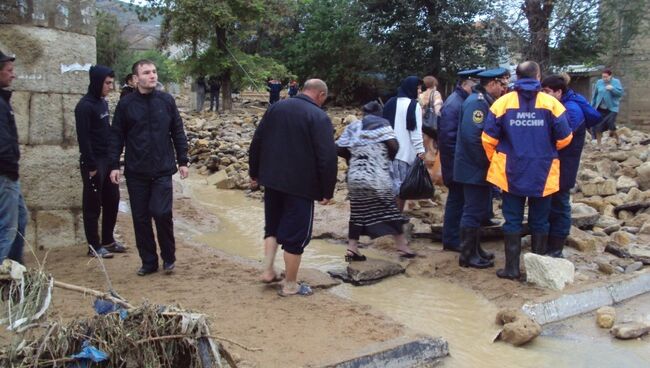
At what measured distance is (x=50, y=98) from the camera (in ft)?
20.7

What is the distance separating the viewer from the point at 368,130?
19.9 ft

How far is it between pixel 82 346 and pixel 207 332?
1.84 ft

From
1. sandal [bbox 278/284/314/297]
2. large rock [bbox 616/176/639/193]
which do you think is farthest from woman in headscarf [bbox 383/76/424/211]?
large rock [bbox 616/176/639/193]

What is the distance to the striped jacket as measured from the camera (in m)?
5.33

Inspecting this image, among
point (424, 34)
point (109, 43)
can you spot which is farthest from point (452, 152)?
point (109, 43)

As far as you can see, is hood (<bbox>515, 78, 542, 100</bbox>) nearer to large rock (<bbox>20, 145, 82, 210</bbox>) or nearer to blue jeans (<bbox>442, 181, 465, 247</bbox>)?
blue jeans (<bbox>442, 181, 465, 247</bbox>)

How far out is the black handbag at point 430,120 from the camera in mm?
7551

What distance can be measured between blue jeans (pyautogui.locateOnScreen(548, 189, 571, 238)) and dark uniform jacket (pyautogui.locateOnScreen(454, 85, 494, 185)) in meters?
0.72

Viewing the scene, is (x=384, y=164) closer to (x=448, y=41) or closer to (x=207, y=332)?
(x=207, y=332)

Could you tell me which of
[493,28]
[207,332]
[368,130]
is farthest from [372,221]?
[493,28]

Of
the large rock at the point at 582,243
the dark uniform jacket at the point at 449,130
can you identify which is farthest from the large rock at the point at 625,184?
the dark uniform jacket at the point at 449,130

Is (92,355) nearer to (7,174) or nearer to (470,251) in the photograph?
(7,174)

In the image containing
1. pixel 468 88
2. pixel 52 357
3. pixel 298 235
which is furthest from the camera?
pixel 468 88

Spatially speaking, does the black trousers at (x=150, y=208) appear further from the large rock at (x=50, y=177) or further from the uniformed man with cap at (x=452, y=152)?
the uniformed man with cap at (x=452, y=152)
